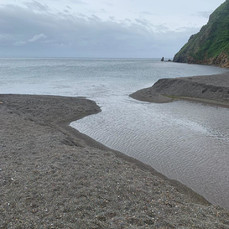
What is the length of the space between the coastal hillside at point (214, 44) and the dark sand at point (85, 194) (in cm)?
9827

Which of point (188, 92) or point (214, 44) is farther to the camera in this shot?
point (214, 44)

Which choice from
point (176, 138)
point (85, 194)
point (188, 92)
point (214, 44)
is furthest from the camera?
point (214, 44)

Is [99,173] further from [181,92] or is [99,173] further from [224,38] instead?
[224,38]

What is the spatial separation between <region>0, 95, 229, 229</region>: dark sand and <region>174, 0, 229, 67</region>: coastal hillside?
322ft

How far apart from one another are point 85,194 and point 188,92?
26.9m

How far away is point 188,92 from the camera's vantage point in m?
31.8

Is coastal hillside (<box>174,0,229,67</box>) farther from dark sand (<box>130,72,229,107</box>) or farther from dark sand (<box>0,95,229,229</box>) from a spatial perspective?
dark sand (<box>0,95,229,229</box>)

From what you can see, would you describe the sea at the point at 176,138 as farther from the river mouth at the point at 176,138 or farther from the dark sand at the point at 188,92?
the dark sand at the point at 188,92

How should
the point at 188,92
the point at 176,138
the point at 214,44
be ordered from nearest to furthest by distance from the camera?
1. the point at 176,138
2. the point at 188,92
3. the point at 214,44

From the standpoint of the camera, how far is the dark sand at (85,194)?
255 inches

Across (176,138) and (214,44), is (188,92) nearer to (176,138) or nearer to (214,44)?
(176,138)

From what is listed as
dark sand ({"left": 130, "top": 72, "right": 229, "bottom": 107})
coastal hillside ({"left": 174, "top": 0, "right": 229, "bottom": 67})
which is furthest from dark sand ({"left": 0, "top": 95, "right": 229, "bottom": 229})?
coastal hillside ({"left": 174, "top": 0, "right": 229, "bottom": 67})

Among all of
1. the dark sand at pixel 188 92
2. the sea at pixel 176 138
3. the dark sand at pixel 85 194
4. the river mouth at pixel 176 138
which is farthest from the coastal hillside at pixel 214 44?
the dark sand at pixel 85 194

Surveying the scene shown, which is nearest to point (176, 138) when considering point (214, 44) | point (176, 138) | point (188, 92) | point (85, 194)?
point (176, 138)
